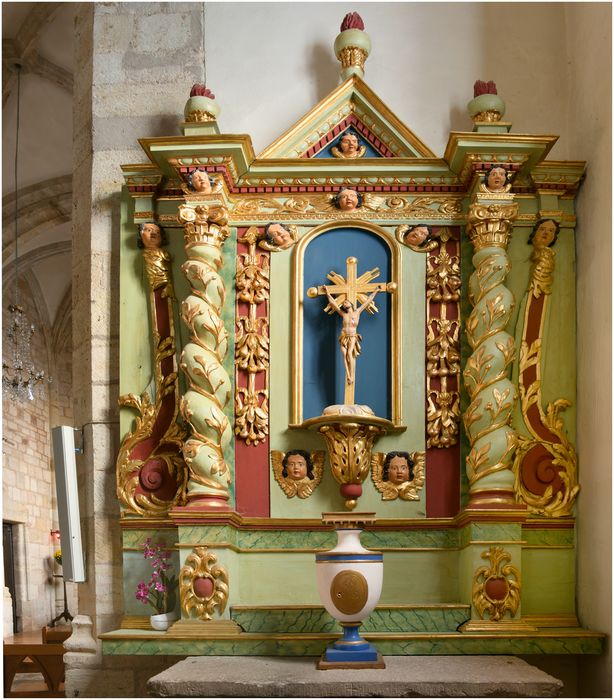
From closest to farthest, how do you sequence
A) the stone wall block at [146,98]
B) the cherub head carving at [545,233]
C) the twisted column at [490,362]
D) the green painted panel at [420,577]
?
1. the twisted column at [490,362]
2. the green painted panel at [420,577]
3. the cherub head carving at [545,233]
4. the stone wall block at [146,98]

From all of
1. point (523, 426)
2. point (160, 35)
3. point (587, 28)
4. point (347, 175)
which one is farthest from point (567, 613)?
point (160, 35)

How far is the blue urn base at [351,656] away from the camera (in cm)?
489

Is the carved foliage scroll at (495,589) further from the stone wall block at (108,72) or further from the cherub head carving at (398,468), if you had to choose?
the stone wall block at (108,72)

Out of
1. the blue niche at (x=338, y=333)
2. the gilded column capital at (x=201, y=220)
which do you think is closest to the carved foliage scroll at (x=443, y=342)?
the blue niche at (x=338, y=333)

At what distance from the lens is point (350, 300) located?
5863mm

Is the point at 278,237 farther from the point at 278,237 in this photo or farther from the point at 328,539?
the point at 328,539

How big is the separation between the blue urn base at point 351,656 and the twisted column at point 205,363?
956 millimetres

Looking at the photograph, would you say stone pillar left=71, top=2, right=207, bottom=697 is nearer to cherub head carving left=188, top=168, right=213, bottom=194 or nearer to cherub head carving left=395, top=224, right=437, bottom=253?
cherub head carving left=188, top=168, right=213, bottom=194

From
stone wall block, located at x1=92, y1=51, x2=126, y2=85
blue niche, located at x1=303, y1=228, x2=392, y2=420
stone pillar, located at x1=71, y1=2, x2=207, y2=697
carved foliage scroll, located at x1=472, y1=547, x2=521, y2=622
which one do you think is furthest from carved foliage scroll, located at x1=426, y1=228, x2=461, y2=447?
stone wall block, located at x1=92, y1=51, x2=126, y2=85

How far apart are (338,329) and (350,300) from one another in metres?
0.17

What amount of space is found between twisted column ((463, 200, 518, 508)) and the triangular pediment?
54 centimetres

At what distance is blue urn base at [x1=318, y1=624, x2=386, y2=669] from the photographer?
4887 mm

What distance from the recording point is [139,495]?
19.2 ft

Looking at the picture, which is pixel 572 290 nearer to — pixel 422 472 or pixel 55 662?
pixel 422 472
